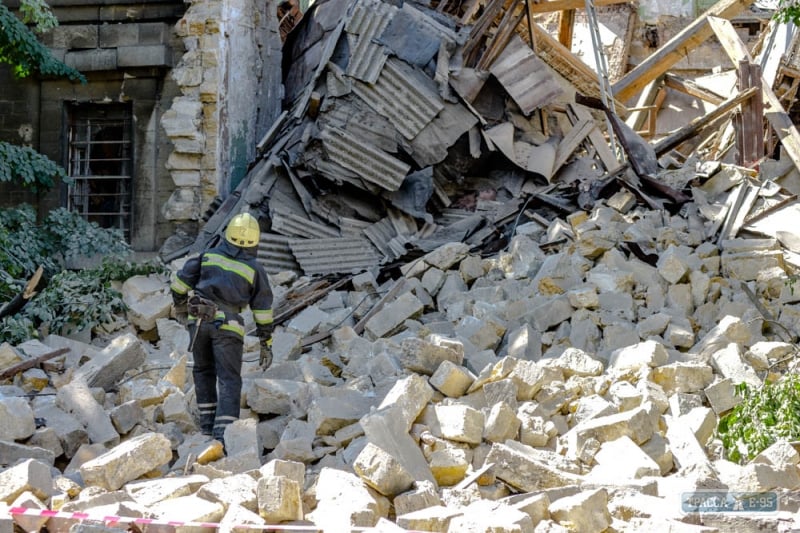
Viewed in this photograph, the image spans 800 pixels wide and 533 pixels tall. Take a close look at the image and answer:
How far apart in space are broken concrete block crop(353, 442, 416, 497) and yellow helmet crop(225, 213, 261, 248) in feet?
6.61

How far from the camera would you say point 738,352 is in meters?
7.00

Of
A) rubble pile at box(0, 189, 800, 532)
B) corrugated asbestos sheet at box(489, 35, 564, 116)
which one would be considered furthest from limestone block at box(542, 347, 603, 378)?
corrugated asbestos sheet at box(489, 35, 564, 116)

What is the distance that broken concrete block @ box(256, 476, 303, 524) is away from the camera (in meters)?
5.02

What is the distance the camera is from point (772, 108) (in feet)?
39.7

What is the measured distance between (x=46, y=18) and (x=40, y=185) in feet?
6.65

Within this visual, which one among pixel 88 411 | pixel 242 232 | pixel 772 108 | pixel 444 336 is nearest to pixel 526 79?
pixel 772 108

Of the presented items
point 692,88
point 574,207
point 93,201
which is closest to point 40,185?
point 93,201

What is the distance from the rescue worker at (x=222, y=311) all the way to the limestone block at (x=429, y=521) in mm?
1999

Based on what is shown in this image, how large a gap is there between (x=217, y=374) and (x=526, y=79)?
647 cm

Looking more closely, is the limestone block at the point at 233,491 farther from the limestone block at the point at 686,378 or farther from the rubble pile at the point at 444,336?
the limestone block at the point at 686,378

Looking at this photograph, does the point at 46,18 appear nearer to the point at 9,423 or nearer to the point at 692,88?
the point at 9,423

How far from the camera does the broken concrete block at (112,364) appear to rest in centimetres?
757

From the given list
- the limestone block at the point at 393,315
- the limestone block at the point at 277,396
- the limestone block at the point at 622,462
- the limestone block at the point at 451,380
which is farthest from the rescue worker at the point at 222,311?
the limestone block at the point at 622,462

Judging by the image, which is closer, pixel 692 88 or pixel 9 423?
pixel 9 423
